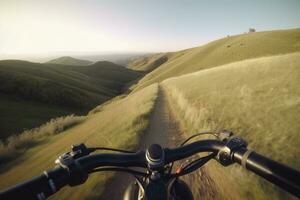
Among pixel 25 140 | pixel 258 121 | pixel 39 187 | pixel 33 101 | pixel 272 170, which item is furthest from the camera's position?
pixel 33 101

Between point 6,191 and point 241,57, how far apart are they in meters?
66.2

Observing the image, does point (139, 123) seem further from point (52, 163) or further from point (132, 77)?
point (132, 77)

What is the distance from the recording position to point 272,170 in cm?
193

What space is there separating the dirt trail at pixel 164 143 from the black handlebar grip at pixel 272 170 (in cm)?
520

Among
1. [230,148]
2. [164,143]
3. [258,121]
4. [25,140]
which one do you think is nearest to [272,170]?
[230,148]

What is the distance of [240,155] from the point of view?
224 centimetres

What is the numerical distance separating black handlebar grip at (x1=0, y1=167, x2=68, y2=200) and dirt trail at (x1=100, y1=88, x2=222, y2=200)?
222 inches

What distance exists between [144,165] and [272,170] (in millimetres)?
1146

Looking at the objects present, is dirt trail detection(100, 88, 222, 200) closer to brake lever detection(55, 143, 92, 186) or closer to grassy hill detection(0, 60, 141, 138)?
brake lever detection(55, 143, 92, 186)

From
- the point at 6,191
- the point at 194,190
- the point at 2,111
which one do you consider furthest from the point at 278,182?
the point at 2,111

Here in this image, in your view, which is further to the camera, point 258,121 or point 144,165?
point 258,121

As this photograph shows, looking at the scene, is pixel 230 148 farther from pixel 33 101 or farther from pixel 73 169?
pixel 33 101

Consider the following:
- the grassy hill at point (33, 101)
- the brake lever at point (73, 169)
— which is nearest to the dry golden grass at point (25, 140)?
the grassy hill at point (33, 101)

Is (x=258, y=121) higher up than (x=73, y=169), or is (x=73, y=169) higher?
(x=73, y=169)
